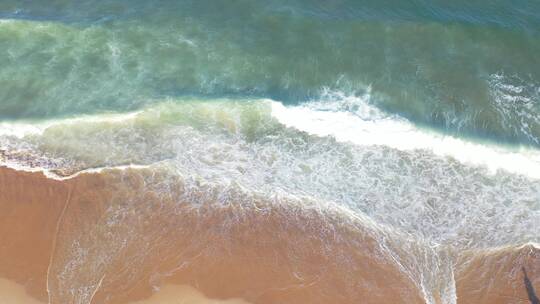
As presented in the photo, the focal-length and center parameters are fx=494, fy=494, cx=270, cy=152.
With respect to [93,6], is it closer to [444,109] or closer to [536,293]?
[444,109]

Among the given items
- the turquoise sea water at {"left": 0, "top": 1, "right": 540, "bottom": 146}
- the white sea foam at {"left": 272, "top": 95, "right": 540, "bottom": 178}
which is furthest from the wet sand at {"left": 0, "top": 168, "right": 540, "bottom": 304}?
the turquoise sea water at {"left": 0, "top": 1, "right": 540, "bottom": 146}

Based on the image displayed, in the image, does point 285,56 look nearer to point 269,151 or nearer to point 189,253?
point 269,151

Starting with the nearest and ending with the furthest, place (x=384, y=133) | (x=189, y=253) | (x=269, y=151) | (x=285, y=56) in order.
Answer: (x=189, y=253), (x=269, y=151), (x=384, y=133), (x=285, y=56)

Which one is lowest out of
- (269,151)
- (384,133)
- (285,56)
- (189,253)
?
(189,253)

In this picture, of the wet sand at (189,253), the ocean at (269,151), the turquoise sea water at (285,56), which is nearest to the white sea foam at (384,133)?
the ocean at (269,151)

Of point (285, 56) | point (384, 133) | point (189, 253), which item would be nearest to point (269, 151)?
point (384, 133)

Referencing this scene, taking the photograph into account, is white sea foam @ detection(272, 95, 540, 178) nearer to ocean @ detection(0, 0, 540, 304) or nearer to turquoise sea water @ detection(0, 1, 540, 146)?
ocean @ detection(0, 0, 540, 304)
